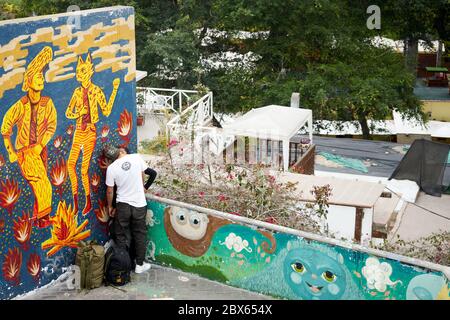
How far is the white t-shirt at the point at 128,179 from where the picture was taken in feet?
26.2

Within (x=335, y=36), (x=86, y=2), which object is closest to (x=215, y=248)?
(x=335, y=36)

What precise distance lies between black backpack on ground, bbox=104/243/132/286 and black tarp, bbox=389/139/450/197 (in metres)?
8.77

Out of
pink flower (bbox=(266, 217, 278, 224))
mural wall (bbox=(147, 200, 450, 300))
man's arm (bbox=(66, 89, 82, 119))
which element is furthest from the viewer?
pink flower (bbox=(266, 217, 278, 224))

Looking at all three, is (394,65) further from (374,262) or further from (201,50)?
(374,262)

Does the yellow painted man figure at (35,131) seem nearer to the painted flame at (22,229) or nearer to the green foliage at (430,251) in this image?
the painted flame at (22,229)

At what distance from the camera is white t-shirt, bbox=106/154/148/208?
7996 mm

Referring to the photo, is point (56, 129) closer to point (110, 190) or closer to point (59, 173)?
point (59, 173)

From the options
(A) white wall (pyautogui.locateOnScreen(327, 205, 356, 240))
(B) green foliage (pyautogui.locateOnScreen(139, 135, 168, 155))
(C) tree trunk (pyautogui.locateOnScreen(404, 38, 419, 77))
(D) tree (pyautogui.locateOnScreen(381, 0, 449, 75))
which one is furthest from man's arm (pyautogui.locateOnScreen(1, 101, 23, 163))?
(C) tree trunk (pyautogui.locateOnScreen(404, 38, 419, 77))

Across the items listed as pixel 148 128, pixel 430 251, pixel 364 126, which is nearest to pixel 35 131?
pixel 430 251

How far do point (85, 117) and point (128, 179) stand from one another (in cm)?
86

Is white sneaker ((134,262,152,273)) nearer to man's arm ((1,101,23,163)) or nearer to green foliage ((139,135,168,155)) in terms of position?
man's arm ((1,101,23,163))

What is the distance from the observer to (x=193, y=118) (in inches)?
604

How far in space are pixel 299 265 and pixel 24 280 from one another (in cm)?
299

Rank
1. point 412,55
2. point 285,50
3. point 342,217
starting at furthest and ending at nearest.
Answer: point 412,55
point 285,50
point 342,217
